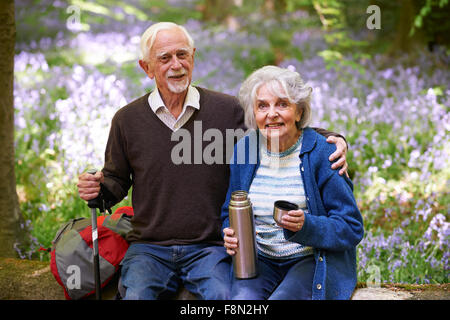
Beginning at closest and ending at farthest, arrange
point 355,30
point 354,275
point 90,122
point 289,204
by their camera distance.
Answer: point 289,204 → point 354,275 → point 90,122 → point 355,30

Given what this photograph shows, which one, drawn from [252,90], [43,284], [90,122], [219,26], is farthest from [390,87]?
[219,26]

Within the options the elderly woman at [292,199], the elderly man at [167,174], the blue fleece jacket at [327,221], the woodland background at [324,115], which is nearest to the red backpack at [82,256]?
the elderly man at [167,174]

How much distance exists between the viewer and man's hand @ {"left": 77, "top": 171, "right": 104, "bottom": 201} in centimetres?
321

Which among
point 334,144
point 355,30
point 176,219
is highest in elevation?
point 355,30

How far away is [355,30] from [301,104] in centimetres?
1006

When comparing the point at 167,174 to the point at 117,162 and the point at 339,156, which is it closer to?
the point at 117,162

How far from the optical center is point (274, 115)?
9.87 feet

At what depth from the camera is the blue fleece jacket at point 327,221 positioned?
285 centimetres

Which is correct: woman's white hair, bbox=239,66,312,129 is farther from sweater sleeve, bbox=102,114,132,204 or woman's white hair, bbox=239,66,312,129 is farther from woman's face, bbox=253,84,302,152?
sweater sleeve, bbox=102,114,132,204

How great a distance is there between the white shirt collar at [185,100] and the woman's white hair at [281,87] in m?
0.41

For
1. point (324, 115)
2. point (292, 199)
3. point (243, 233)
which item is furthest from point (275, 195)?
point (324, 115)

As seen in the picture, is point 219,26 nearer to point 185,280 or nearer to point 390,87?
Answer: point 390,87

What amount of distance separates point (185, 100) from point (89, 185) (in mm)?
864

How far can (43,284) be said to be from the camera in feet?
11.3
